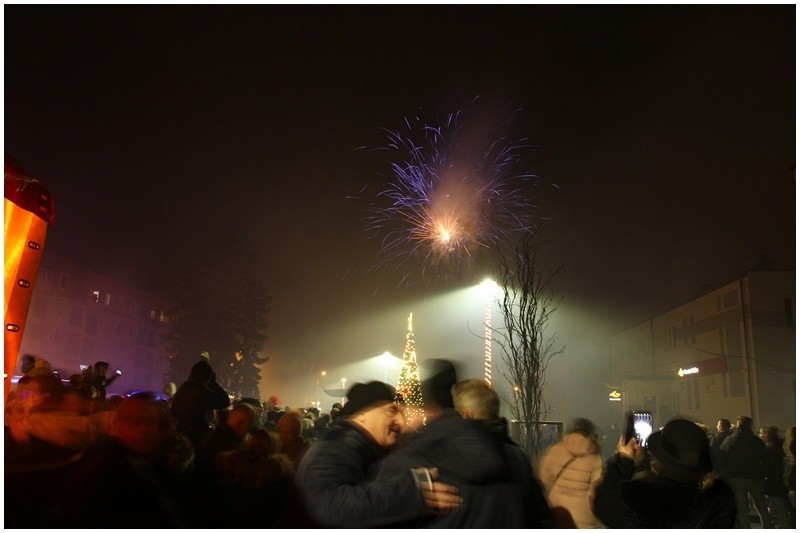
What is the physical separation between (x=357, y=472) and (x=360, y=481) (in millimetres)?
48

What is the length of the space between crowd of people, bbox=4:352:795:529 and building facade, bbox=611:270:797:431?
83.5 feet

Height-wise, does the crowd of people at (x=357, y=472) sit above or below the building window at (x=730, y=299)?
below

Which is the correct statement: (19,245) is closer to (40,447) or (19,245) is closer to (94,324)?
(40,447)

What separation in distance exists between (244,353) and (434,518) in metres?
59.0

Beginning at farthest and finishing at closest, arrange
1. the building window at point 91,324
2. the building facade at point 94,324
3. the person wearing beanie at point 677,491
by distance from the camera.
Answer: the building window at point 91,324
the building facade at point 94,324
the person wearing beanie at point 677,491

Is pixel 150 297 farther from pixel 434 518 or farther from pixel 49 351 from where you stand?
pixel 434 518

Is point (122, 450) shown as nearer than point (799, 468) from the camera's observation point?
Yes

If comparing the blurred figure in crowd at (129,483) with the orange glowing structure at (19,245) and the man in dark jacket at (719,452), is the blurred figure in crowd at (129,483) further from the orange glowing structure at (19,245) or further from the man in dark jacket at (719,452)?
the man in dark jacket at (719,452)

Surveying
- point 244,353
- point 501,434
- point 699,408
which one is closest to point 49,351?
point 244,353

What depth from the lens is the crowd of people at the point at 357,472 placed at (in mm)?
3277

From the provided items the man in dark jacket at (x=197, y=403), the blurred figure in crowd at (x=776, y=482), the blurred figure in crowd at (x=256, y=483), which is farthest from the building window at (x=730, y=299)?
the blurred figure in crowd at (x=256, y=483)

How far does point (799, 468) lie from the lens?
753 centimetres

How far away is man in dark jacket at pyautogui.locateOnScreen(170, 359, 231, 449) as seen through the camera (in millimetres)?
6516

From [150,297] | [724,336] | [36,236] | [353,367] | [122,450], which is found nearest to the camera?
[122,450]
